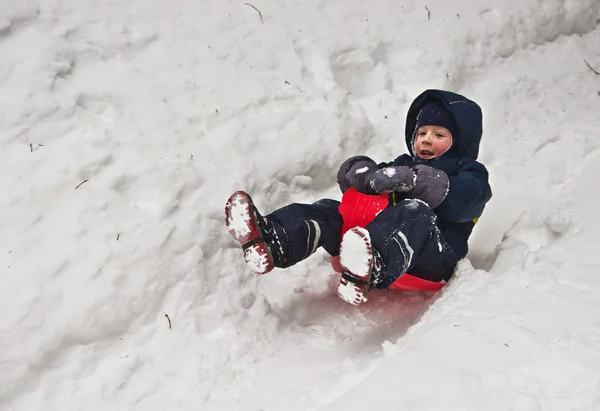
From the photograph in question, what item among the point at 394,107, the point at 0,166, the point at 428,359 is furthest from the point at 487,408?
the point at 394,107

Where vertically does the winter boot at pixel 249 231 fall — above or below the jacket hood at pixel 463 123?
below

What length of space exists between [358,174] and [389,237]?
505 mm

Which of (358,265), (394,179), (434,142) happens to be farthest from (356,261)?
(434,142)

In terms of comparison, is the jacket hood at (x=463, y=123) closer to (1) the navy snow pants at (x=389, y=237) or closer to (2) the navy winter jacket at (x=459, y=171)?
(2) the navy winter jacket at (x=459, y=171)

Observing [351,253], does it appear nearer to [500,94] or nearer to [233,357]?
[233,357]

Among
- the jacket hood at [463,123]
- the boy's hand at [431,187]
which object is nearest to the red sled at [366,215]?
the boy's hand at [431,187]

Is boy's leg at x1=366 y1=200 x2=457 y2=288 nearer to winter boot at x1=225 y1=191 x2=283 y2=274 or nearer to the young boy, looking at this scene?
the young boy

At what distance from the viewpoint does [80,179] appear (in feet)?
8.64

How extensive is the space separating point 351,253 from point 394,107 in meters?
2.07

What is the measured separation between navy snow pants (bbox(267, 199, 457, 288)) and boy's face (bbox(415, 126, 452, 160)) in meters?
0.52

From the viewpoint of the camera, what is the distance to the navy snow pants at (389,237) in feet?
7.33

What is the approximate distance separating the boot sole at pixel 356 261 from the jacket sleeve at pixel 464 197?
603 millimetres

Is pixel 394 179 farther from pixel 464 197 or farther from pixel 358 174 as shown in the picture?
pixel 464 197

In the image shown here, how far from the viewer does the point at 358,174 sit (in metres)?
2.65
